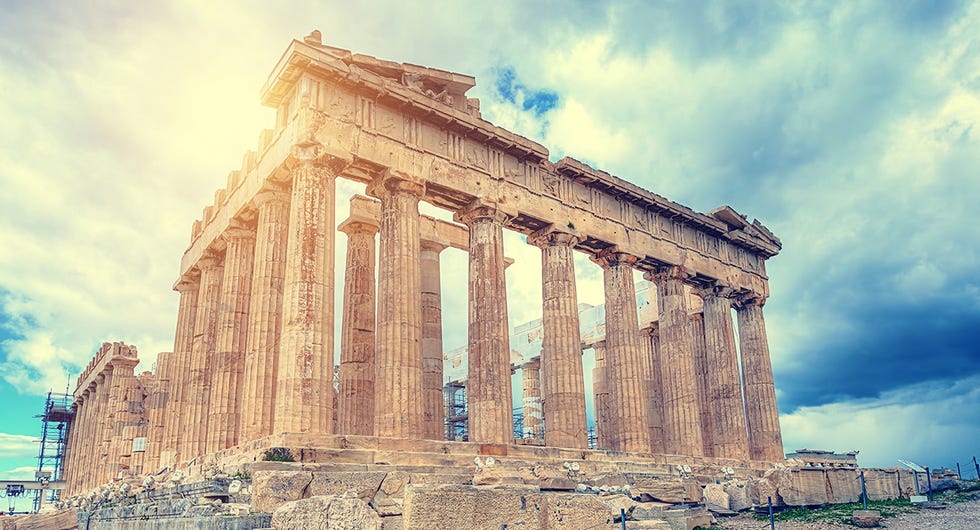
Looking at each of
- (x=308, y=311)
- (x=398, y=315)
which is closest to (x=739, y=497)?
(x=398, y=315)

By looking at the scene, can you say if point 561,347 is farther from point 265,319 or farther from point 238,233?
point 238,233

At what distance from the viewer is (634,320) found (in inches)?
1101

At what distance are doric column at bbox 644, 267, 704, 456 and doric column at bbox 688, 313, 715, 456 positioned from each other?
391 cm

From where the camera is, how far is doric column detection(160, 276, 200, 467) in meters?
26.2

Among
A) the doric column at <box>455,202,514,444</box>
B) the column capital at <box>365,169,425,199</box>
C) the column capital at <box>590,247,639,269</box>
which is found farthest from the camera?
the column capital at <box>590,247,639,269</box>

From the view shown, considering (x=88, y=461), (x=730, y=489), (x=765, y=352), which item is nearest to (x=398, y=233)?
(x=730, y=489)

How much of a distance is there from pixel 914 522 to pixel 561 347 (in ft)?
38.4

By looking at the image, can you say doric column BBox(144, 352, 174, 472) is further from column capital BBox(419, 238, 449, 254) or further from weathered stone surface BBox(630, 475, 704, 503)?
weathered stone surface BBox(630, 475, 704, 503)

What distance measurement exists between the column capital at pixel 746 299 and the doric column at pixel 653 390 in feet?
12.2

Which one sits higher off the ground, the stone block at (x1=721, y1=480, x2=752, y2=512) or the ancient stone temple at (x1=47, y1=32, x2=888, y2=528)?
the ancient stone temple at (x1=47, y1=32, x2=888, y2=528)

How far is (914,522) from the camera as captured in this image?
15.8m

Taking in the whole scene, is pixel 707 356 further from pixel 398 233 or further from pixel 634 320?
pixel 398 233

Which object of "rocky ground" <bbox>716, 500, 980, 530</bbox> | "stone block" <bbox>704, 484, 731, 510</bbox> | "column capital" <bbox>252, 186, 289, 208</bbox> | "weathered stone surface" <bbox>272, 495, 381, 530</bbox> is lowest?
"rocky ground" <bbox>716, 500, 980, 530</bbox>

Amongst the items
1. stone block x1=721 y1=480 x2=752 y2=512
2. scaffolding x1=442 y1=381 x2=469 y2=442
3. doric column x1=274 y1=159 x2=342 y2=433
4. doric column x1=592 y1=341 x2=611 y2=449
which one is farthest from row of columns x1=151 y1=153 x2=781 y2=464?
scaffolding x1=442 y1=381 x2=469 y2=442
